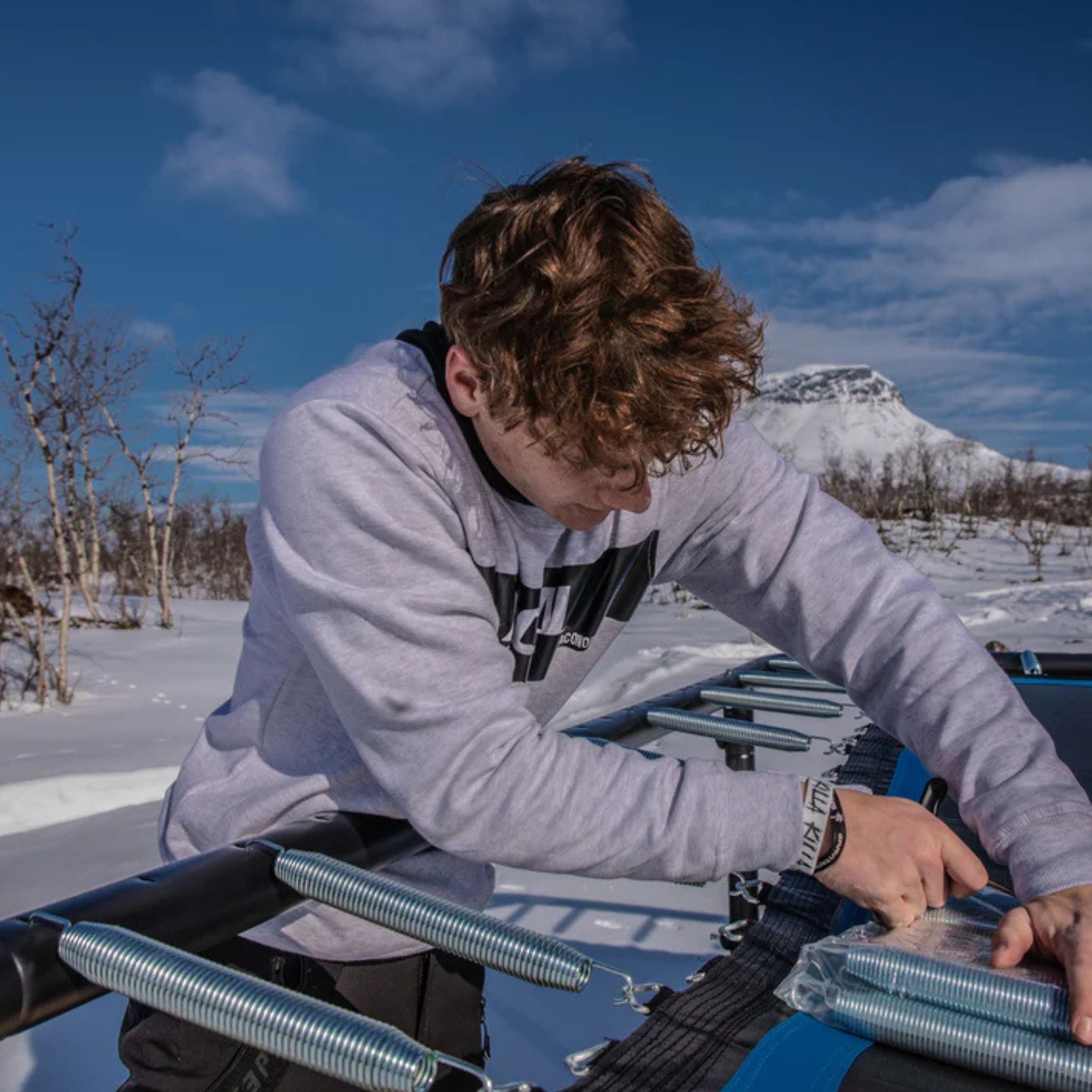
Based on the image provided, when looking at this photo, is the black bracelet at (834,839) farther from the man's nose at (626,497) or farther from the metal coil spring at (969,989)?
the man's nose at (626,497)

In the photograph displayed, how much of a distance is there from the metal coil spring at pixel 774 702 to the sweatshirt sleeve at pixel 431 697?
0.96 m

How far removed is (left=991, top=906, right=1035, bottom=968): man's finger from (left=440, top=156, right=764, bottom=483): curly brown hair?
564 mm

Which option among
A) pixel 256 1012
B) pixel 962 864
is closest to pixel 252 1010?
pixel 256 1012

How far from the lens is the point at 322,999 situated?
110 cm

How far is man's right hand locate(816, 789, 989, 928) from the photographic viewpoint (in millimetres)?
925

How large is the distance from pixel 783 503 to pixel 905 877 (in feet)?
1.59

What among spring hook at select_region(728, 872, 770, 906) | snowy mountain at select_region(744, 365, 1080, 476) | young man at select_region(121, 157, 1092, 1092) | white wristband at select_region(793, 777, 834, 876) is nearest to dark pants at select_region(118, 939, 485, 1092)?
young man at select_region(121, 157, 1092, 1092)

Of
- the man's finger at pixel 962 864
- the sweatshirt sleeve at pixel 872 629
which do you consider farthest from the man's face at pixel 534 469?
the man's finger at pixel 962 864

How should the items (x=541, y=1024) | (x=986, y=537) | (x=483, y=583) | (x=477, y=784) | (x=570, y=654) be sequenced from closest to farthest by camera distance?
(x=477, y=784)
(x=483, y=583)
(x=570, y=654)
(x=541, y=1024)
(x=986, y=537)

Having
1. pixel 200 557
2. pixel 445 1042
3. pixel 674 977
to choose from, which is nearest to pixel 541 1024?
pixel 674 977

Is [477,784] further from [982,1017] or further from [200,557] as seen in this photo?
[200,557]

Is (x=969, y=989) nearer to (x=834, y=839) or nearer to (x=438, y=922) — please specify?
(x=834, y=839)

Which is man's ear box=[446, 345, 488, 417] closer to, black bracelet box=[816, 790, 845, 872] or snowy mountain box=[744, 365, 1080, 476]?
black bracelet box=[816, 790, 845, 872]

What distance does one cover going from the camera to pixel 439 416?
34.8 inches
